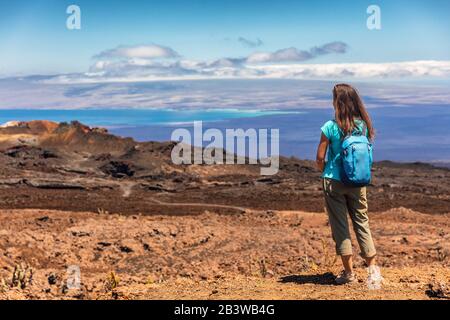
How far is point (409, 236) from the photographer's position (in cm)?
1305

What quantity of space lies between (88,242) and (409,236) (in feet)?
20.8

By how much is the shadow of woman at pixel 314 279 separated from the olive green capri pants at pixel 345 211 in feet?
1.54

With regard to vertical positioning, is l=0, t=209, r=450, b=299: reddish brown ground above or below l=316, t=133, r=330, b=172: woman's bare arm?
below

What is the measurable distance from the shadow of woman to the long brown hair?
160 centimetres

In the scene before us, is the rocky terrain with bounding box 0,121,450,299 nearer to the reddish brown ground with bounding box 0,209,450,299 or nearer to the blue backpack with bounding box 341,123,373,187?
the reddish brown ground with bounding box 0,209,450,299

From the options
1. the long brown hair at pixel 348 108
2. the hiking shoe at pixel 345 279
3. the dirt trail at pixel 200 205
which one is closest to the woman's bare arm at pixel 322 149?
the long brown hair at pixel 348 108

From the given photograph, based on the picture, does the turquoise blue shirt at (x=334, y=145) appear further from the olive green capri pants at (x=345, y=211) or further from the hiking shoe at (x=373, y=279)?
the hiking shoe at (x=373, y=279)

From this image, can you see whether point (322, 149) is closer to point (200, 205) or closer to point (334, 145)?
point (334, 145)

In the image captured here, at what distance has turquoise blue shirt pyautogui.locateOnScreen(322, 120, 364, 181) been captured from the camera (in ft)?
19.9

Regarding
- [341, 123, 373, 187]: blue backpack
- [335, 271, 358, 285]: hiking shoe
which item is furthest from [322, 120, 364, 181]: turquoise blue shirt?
[335, 271, 358, 285]: hiking shoe

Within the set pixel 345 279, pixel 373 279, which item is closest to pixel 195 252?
pixel 345 279

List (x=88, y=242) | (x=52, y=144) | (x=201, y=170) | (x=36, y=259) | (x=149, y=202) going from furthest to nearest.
A: (x=52, y=144), (x=201, y=170), (x=149, y=202), (x=88, y=242), (x=36, y=259)
